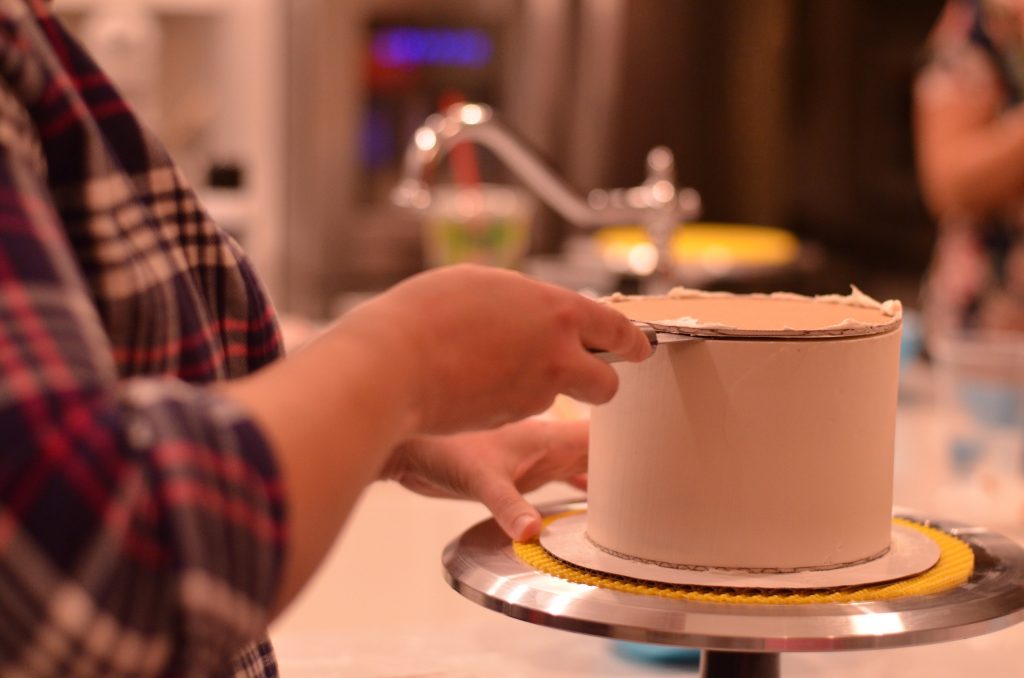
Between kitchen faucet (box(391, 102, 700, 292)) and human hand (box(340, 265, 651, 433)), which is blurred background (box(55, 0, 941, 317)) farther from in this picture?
human hand (box(340, 265, 651, 433))

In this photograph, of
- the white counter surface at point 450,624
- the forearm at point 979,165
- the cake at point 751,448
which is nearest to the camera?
the cake at point 751,448

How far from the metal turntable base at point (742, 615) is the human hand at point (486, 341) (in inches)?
3.6

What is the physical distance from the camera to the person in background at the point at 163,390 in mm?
419

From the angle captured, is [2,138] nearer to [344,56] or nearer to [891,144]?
[344,56]

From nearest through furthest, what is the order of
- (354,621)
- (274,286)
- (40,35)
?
(40,35) → (354,621) → (274,286)

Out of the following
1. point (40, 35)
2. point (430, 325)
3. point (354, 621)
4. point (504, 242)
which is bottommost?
point (354, 621)

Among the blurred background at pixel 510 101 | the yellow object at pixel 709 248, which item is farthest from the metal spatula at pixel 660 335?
the blurred background at pixel 510 101

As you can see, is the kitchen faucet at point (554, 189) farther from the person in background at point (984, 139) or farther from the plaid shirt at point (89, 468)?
the plaid shirt at point (89, 468)

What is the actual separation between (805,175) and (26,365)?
3134mm

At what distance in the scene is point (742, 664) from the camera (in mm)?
667

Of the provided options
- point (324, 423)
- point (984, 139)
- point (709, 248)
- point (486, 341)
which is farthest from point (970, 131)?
point (324, 423)

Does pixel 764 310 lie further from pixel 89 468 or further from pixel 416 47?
pixel 416 47

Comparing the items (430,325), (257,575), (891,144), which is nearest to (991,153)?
(891,144)

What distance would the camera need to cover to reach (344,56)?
9.65 feet
